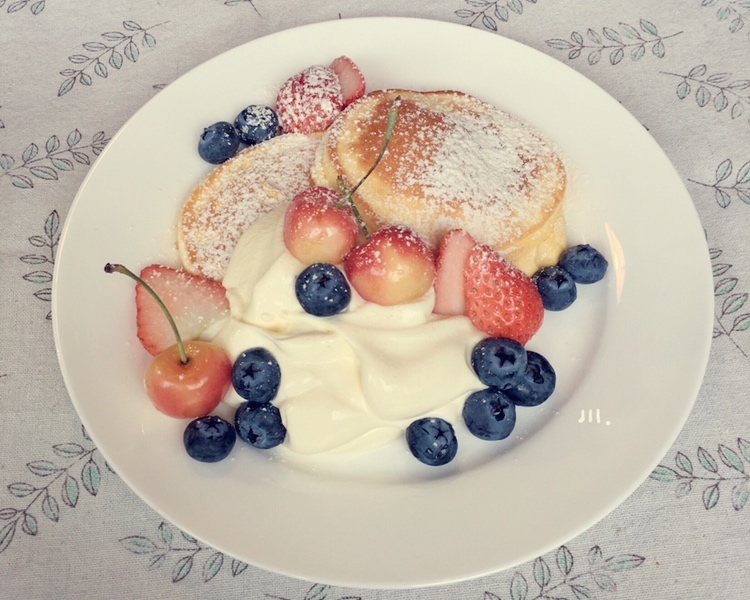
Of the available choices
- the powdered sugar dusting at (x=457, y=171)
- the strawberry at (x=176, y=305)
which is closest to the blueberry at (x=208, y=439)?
the strawberry at (x=176, y=305)

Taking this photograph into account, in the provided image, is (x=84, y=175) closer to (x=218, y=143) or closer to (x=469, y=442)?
(x=218, y=143)

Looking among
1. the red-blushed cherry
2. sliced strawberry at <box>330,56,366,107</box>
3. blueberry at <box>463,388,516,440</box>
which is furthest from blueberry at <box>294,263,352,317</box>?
sliced strawberry at <box>330,56,366,107</box>

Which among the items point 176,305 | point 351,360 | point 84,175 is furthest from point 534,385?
point 84,175

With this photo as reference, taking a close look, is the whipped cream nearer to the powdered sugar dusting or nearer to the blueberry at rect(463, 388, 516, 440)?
the blueberry at rect(463, 388, 516, 440)

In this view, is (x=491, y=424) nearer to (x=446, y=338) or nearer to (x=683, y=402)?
(x=446, y=338)

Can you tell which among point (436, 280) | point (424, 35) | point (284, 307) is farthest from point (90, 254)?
point (424, 35)

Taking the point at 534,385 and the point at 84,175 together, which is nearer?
the point at 534,385
